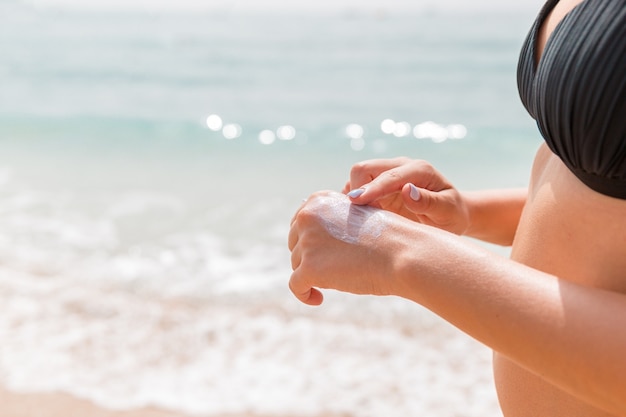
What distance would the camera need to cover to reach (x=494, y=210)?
1.54 meters

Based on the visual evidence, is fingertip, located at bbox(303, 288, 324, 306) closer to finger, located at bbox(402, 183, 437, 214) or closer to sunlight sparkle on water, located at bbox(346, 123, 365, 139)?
finger, located at bbox(402, 183, 437, 214)

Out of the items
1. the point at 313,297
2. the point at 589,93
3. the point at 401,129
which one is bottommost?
the point at 401,129

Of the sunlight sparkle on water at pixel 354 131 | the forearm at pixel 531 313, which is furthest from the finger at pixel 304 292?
the sunlight sparkle on water at pixel 354 131

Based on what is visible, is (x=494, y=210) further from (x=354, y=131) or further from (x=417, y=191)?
(x=354, y=131)

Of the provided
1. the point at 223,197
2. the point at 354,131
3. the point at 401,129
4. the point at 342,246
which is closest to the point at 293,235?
the point at 342,246

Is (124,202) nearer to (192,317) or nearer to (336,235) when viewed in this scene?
(192,317)

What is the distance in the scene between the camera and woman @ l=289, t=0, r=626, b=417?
91 centimetres

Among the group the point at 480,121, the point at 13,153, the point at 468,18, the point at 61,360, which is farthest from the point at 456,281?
the point at 468,18

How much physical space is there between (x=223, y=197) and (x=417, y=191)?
439cm

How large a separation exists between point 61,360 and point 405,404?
4.78 feet

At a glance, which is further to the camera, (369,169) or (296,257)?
(369,169)

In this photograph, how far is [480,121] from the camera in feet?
25.5

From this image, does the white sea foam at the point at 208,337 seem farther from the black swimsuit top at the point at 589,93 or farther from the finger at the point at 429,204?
the black swimsuit top at the point at 589,93

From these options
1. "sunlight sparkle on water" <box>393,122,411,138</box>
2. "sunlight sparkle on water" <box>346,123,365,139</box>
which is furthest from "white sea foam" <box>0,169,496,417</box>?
"sunlight sparkle on water" <box>393,122,411,138</box>
